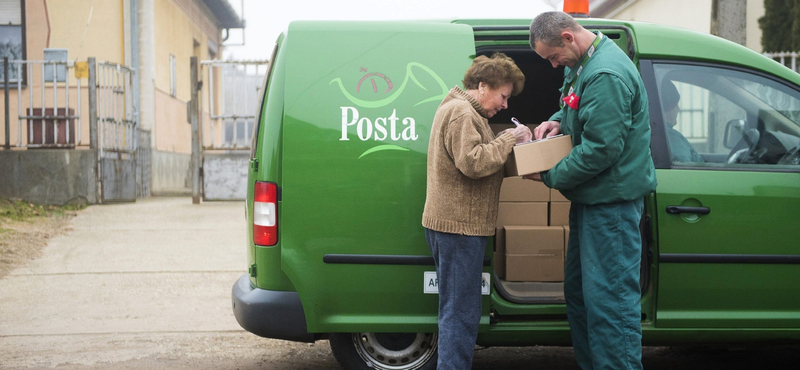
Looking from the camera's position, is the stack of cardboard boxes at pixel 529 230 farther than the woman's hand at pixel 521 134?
Yes

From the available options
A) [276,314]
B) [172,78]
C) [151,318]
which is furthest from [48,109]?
[276,314]

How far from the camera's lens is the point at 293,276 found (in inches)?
133

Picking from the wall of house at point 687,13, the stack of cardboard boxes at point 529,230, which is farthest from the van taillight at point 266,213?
the wall of house at point 687,13

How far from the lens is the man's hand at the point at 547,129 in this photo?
11.1ft

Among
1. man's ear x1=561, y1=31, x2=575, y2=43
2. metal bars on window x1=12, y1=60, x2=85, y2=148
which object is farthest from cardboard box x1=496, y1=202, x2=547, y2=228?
metal bars on window x1=12, y1=60, x2=85, y2=148

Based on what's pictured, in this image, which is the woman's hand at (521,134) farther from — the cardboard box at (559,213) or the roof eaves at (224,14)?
the roof eaves at (224,14)

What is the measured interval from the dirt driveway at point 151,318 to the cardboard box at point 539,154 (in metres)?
1.56

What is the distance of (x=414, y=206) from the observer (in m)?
3.39

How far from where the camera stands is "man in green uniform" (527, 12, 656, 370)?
306 cm

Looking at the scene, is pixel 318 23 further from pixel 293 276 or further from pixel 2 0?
pixel 2 0

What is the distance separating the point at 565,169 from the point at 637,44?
0.92m

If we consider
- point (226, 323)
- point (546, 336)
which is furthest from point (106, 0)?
point (546, 336)

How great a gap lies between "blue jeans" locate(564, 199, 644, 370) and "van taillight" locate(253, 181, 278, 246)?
137cm

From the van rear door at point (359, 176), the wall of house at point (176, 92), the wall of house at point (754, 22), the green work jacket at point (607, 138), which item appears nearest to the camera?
the green work jacket at point (607, 138)
